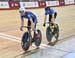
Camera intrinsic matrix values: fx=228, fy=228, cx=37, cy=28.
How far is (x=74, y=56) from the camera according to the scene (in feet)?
25.5

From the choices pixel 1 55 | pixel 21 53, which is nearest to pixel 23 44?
pixel 21 53

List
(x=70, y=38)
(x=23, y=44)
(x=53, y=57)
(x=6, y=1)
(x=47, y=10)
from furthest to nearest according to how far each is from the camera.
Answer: (x=6, y=1) < (x=70, y=38) < (x=47, y=10) < (x=23, y=44) < (x=53, y=57)

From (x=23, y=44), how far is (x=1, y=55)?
0.87 m

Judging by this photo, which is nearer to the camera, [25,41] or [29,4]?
[25,41]

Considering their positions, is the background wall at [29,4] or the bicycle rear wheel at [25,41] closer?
the bicycle rear wheel at [25,41]

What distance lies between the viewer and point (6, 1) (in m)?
26.1

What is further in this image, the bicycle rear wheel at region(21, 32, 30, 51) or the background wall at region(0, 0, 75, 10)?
the background wall at region(0, 0, 75, 10)

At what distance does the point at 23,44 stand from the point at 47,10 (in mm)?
1858

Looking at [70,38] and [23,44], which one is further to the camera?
[70,38]

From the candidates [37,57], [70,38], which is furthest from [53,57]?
[70,38]

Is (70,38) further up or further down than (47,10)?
further down

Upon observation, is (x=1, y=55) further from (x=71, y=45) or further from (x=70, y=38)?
(x=70, y=38)

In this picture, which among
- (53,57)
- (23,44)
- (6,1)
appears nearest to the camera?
(53,57)

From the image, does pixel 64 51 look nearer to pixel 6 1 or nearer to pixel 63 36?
pixel 63 36
